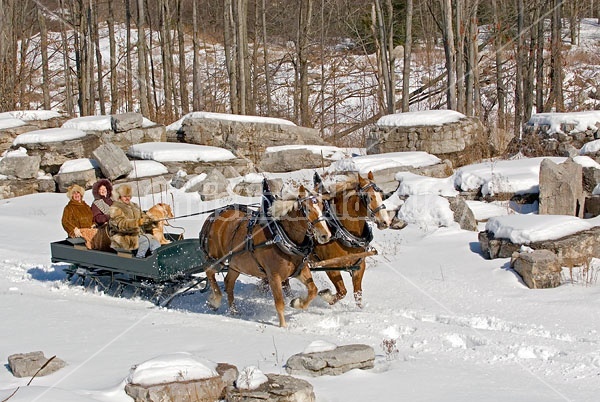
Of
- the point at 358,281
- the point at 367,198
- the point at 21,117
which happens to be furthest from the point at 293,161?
the point at 367,198

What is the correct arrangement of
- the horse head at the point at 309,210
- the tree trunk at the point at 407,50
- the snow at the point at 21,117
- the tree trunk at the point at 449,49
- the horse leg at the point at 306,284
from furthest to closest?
the tree trunk at the point at 407,50 < the snow at the point at 21,117 < the tree trunk at the point at 449,49 < the horse leg at the point at 306,284 < the horse head at the point at 309,210

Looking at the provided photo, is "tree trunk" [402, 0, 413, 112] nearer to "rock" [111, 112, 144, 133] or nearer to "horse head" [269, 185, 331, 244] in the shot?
"rock" [111, 112, 144, 133]

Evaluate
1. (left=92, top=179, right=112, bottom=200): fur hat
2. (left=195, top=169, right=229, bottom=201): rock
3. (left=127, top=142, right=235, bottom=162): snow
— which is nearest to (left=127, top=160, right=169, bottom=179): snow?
(left=127, top=142, right=235, bottom=162): snow

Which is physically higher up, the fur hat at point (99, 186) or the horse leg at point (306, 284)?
the fur hat at point (99, 186)

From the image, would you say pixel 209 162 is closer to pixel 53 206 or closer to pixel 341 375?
pixel 53 206

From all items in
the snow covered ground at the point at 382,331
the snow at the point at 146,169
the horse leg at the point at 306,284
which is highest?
the snow at the point at 146,169

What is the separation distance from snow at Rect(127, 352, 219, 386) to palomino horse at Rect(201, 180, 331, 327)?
2.56 m

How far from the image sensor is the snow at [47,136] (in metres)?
21.8

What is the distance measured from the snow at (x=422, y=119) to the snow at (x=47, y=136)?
29.3 ft

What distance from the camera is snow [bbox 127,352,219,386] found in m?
6.22

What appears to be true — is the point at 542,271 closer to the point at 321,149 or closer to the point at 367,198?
the point at 367,198

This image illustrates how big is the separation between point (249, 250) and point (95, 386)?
3.23 metres

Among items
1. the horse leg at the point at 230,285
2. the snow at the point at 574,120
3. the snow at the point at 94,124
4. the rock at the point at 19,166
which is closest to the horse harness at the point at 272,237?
the horse leg at the point at 230,285

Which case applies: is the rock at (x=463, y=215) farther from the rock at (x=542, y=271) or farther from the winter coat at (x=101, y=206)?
the winter coat at (x=101, y=206)
